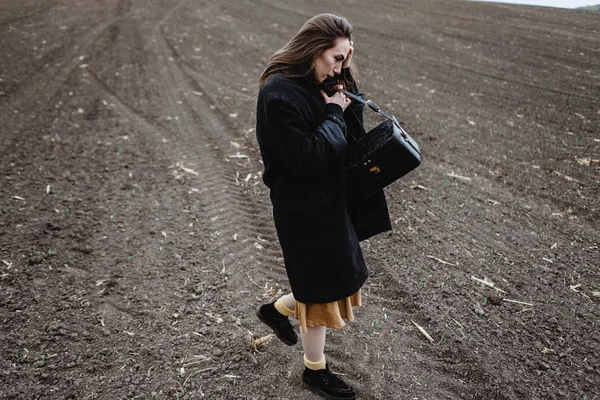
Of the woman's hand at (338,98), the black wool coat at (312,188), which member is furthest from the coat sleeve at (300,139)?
the woman's hand at (338,98)

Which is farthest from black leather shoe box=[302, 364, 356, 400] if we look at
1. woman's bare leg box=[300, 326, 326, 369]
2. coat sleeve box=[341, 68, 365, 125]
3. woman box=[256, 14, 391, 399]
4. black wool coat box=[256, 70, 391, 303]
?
coat sleeve box=[341, 68, 365, 125]

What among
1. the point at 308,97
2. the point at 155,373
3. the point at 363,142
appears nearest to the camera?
the point at 308,97

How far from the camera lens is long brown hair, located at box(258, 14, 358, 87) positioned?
2123mm

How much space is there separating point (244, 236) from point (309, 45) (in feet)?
8.53

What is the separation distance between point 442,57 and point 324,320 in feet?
28.6

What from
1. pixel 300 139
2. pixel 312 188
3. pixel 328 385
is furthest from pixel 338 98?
pixel 328 385

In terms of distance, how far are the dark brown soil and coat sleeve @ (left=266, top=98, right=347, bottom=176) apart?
5.22 feet

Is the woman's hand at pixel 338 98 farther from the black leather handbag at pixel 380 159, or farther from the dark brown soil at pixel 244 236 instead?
the dark brown soil at pixel 244 236

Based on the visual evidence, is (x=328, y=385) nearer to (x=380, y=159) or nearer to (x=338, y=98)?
(x=380, y=159)

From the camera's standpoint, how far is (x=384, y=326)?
343 cm

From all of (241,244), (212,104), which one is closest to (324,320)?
(241,244)

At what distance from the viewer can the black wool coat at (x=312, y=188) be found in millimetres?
2055

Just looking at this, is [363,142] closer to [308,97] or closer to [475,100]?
[308,97]

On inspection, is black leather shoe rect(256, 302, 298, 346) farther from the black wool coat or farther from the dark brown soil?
the black wool coat
